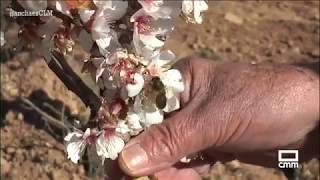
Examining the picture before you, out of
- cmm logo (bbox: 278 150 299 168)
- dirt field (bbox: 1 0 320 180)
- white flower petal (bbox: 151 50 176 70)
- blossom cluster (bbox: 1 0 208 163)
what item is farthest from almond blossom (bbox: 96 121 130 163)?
dirt field (bbox: 1 0 320 180)

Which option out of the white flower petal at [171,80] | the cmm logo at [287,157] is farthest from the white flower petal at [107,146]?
the cmm logo at [287,157]

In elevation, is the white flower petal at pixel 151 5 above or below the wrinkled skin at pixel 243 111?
→ above

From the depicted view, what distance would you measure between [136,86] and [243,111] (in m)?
0.63

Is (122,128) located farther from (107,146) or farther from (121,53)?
(121,53)

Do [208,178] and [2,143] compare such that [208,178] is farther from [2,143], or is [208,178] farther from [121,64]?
[121,64]

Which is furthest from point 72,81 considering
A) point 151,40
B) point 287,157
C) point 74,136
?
point 287,157

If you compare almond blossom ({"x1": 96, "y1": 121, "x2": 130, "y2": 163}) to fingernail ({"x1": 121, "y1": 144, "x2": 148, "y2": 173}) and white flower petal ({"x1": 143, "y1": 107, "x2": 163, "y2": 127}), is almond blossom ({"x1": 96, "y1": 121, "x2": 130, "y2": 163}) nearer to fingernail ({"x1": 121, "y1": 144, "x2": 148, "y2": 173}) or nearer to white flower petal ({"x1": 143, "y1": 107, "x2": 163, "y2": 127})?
white flower petal ({"x1": 143, "y1": 107, "x2": 163, "y2": 127})

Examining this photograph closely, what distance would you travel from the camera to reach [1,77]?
2854mm

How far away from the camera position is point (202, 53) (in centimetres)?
308

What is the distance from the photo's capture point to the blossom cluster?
85 cm

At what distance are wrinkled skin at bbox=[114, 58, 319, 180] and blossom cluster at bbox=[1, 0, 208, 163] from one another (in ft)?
1.35

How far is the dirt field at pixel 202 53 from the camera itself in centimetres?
234

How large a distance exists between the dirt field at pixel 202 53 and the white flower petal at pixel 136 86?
1092mm

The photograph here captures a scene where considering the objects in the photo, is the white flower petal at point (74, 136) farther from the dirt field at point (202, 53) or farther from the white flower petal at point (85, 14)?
the dirt field at point (202, 53)
